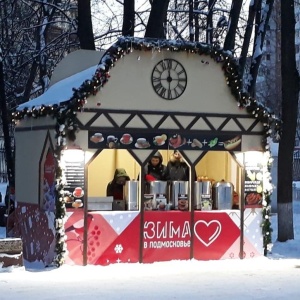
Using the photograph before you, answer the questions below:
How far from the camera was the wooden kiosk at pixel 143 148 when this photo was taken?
46.2 feet

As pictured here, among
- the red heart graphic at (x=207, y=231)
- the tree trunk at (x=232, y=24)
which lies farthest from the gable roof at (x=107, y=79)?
the tree trunk at (x=232, y=24)

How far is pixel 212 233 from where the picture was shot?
49.3 ft

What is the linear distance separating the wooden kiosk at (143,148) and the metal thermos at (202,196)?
0.13 meters

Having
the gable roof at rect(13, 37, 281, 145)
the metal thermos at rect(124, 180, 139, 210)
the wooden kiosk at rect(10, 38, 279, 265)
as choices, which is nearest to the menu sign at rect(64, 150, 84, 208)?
the wooden kiosk at rect(10, 38, 279, 265)

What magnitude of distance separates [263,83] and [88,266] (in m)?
43.2

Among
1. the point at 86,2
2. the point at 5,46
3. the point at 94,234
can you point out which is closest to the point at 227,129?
the point at 94,234

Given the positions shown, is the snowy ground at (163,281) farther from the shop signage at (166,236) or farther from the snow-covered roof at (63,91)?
the snow-covered roof at (63,91)

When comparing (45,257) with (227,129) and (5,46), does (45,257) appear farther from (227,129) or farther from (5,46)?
(5,46)

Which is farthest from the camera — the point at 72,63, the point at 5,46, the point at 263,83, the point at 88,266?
the point at 263,83

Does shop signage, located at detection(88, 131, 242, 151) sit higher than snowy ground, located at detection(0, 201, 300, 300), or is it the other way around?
shop signage, located at detection(88, 131, 242, 151)

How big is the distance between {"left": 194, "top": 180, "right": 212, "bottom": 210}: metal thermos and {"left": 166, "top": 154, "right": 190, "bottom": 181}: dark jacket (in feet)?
0.95

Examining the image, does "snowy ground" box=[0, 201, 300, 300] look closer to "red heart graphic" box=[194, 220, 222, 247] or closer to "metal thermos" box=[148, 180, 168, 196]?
"red heart graphic" box=[194, 220, 222, 247]

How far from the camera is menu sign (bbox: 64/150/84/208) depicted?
14.1 m

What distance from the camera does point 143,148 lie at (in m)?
14.5
